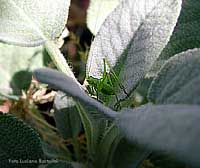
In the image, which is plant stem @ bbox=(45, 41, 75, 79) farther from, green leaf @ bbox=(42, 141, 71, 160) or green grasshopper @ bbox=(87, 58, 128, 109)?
green leaf @ bbox=(42, 141, 71, 160)

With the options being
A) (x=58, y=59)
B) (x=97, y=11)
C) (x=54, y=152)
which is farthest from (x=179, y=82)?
(x=97, y=11)

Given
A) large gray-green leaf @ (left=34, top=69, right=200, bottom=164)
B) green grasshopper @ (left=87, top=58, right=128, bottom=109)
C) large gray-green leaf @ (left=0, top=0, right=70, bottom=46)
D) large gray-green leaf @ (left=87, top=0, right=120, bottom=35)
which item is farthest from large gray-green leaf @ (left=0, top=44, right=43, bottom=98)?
large gray-green leaf @ (left=34, top=69, right=200, bottom=164)

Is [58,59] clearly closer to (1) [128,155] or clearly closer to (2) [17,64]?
(1) [128,155]

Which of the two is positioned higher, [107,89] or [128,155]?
[107,89]

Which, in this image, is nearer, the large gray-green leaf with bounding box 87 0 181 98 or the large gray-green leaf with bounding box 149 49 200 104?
the large gray-green leaf with bounding box 149 49 200 104

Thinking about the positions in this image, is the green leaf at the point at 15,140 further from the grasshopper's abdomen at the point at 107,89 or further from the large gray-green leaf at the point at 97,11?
the large gray-green leaf at the point at 97,11

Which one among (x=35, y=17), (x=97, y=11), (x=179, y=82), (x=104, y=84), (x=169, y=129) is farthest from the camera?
(x=97, y=11)
